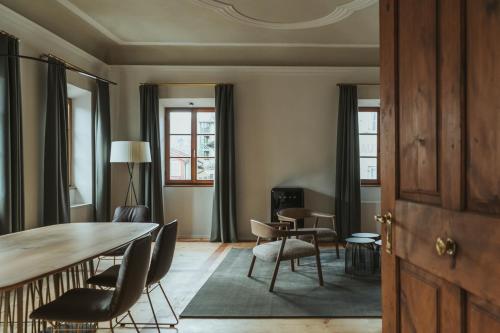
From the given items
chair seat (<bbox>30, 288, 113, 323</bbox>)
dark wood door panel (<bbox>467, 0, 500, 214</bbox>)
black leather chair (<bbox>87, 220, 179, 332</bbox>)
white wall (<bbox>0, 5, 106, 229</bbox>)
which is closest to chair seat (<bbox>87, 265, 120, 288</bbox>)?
black leather chair (<bbox>87, 220, 179, 332</bbox>)

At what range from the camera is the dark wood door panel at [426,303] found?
1.09 m

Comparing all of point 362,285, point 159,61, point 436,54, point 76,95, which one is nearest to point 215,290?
point 362,285

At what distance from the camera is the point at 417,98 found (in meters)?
1.28

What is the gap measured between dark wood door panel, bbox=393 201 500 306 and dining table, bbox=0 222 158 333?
60.6 inches

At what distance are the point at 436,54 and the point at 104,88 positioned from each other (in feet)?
16.9

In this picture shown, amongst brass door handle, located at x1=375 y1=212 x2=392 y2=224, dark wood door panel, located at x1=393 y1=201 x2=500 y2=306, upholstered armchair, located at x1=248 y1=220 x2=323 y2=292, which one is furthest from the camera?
upholstered armchair, located at x1=248 y1=220 x2=323 y2=292

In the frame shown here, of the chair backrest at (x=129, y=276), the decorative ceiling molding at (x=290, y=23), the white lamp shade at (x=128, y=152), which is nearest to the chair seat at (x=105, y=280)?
the chair backrest at (x=129, y=276)

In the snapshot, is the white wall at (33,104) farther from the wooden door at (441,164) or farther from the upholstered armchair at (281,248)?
the wooden door at (441,164)

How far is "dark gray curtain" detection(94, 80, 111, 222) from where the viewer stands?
17.5ft

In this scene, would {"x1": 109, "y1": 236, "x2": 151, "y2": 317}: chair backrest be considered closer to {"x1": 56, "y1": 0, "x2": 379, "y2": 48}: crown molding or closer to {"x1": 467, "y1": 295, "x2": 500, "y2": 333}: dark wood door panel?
{"x1": 467, "y1": 295, "x2": 500, "y2": 333}: dark wood door panel

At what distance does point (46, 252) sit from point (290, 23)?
4.05 metres

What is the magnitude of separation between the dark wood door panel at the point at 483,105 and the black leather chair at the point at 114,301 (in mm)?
1529

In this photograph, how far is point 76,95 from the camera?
5281mm

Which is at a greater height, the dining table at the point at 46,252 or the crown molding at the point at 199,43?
the crown molding at the point at 199,43
